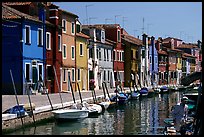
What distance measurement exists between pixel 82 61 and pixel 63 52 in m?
4.77

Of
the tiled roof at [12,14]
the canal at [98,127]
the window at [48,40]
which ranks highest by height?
the tiled roof at [12,14]

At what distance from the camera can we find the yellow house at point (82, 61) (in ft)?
124

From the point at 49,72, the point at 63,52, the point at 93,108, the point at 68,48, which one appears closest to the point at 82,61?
the point at 68,48

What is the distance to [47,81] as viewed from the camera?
30953mm

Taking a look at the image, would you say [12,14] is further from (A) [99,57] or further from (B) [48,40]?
(A) [99,57]

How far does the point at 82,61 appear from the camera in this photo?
39.0m

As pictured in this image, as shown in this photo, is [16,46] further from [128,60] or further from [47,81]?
[128,60]

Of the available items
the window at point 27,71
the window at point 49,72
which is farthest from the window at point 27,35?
the window at point 49,72

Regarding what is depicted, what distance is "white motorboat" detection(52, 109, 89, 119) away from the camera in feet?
63.4

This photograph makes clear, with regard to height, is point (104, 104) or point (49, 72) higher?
point (49, 72)

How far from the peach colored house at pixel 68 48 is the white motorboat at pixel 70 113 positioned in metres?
13.1

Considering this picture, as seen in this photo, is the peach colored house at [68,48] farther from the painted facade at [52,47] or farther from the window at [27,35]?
the window at [27,35]

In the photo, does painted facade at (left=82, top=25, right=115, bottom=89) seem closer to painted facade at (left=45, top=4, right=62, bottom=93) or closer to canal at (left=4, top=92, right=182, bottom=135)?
painted facade at (left=45, top=4, right=62, bottom=93)

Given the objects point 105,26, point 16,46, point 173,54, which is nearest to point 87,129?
point 16,46
